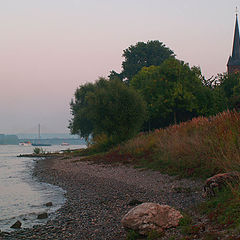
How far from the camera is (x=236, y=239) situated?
20.3 ft

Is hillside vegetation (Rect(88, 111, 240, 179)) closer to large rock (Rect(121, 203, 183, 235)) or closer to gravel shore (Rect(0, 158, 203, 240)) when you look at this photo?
gravel shore (Rect(0, 158, 203, 240))

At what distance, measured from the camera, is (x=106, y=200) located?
13.1 metres

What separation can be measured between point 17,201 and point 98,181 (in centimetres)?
468

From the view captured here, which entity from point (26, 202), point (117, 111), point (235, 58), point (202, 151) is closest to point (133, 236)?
point (202, 151)

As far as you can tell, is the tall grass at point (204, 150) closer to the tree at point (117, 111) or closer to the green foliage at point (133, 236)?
the green foliage at point (133, 236)

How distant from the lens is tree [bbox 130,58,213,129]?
142ft

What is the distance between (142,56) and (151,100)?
1112 inches

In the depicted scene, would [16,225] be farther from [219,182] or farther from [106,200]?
[219,182]

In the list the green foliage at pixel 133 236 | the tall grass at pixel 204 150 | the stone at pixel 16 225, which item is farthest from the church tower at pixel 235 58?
the green foliage at pixel 133 236

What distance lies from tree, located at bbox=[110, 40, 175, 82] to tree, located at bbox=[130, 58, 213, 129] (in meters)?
24.9

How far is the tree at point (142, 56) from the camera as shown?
70.7m

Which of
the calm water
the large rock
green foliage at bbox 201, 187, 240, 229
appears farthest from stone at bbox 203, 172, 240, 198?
the calm water

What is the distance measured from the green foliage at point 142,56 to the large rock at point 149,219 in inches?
2499

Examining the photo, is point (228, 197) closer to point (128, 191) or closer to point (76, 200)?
point (128, 191)
